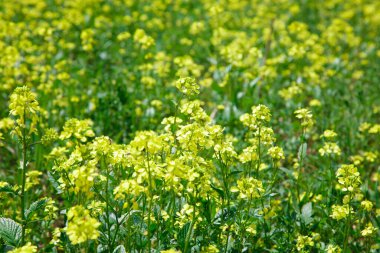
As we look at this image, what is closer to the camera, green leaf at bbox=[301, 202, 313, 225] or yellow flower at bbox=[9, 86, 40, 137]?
yellow flower at bbox=[9, 86, 40, 137]

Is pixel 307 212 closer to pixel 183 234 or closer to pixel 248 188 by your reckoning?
pixel 248 188

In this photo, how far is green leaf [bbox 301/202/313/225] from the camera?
345 centimetres

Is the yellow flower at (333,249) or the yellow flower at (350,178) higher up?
the yellow flower at (350,178)

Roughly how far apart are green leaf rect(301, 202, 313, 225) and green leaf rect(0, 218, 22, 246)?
6.12 feet

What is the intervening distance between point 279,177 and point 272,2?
6060 millimetres

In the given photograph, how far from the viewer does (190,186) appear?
271 cm

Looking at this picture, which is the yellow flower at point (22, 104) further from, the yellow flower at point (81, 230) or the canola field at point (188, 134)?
the yellow flower at point (81, 230)

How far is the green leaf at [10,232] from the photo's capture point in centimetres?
288

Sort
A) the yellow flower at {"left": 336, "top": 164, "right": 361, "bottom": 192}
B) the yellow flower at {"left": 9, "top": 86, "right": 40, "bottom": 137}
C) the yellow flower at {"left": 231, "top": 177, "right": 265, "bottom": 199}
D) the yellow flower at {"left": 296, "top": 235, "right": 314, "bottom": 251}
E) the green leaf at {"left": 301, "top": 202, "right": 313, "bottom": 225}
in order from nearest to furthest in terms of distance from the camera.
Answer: the yellow flower at {"left": 9, "top": 86, "right": 40, "bottom": 137} → the yellow flower at {"left": 231, "top": 177, "right": 265, "bottom": 199} → the yellow flower at {"left": 336, "top": 164, "right": 361, "bottom": 192} → the yellow flower at {"left": 296, "top": 235, "right": 314, "bottom": 251} → the green leaf at {"left": 301, "top": 202, "right": 313, "bottom": 225}

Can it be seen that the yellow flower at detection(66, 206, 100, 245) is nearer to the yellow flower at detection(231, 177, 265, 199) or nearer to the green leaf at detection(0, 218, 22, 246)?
the green leaf at detection(0, 218, 22, 246)

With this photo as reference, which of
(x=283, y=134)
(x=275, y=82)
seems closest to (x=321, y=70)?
(x=275, y=82)

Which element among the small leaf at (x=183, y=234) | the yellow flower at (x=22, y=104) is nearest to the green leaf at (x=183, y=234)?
the small leaf at (x=183, y=234)

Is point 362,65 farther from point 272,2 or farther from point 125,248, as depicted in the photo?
point 125,248

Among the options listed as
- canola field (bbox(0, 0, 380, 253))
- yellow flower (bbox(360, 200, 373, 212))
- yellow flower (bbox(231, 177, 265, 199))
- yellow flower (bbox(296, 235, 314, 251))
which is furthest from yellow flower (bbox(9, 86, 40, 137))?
yellow flower (bbox(360, 200, 373, 212))
